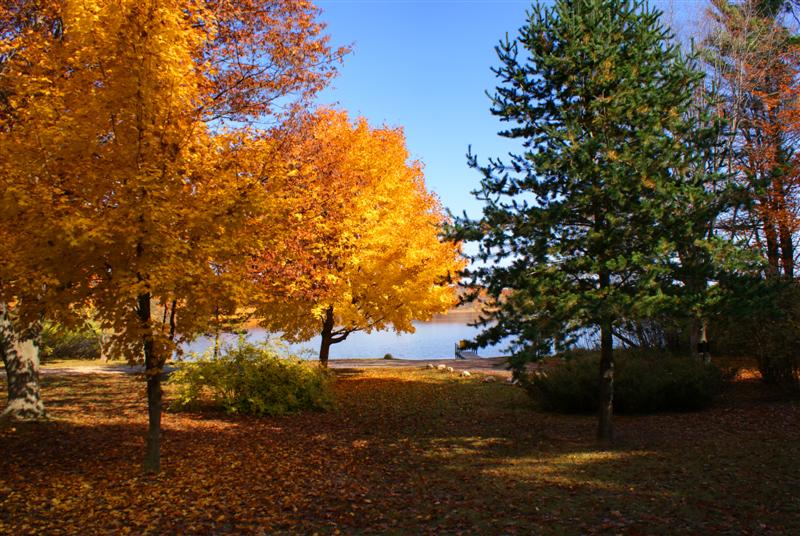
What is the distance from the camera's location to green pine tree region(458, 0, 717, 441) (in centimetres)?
870

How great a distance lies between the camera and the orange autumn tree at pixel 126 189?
6.84 meters

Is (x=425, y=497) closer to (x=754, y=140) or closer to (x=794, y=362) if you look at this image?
(x=794, y=362)

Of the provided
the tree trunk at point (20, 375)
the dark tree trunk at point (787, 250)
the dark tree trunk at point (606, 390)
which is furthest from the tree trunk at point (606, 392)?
the dark tree trunk at point (787, 250)

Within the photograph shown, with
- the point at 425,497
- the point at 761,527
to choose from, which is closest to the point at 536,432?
the point at 425,497

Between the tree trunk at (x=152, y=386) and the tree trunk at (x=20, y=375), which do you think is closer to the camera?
the tree trunk at (x=152, y=386)

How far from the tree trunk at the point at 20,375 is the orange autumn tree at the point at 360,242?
16.3ft

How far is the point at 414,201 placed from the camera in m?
18.0

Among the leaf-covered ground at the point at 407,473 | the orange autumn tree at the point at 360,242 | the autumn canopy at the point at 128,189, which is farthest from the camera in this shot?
the orange autumn tree at the point at 360,242

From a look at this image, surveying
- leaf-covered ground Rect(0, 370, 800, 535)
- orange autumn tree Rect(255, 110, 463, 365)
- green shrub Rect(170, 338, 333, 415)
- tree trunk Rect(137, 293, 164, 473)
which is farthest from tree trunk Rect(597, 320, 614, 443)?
tree trunk Rect(137, 293, 164, 473)

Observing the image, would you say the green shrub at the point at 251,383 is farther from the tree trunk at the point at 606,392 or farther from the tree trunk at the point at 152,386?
the tree trunk at the point at 606,392

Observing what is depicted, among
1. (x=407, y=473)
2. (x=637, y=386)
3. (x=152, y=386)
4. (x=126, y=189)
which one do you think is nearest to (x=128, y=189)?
(x=126, y=189)

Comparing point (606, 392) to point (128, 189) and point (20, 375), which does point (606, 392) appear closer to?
point (128, 189)

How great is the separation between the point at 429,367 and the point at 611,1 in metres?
16.1

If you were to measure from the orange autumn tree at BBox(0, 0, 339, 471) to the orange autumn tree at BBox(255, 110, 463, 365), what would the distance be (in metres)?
5.69
